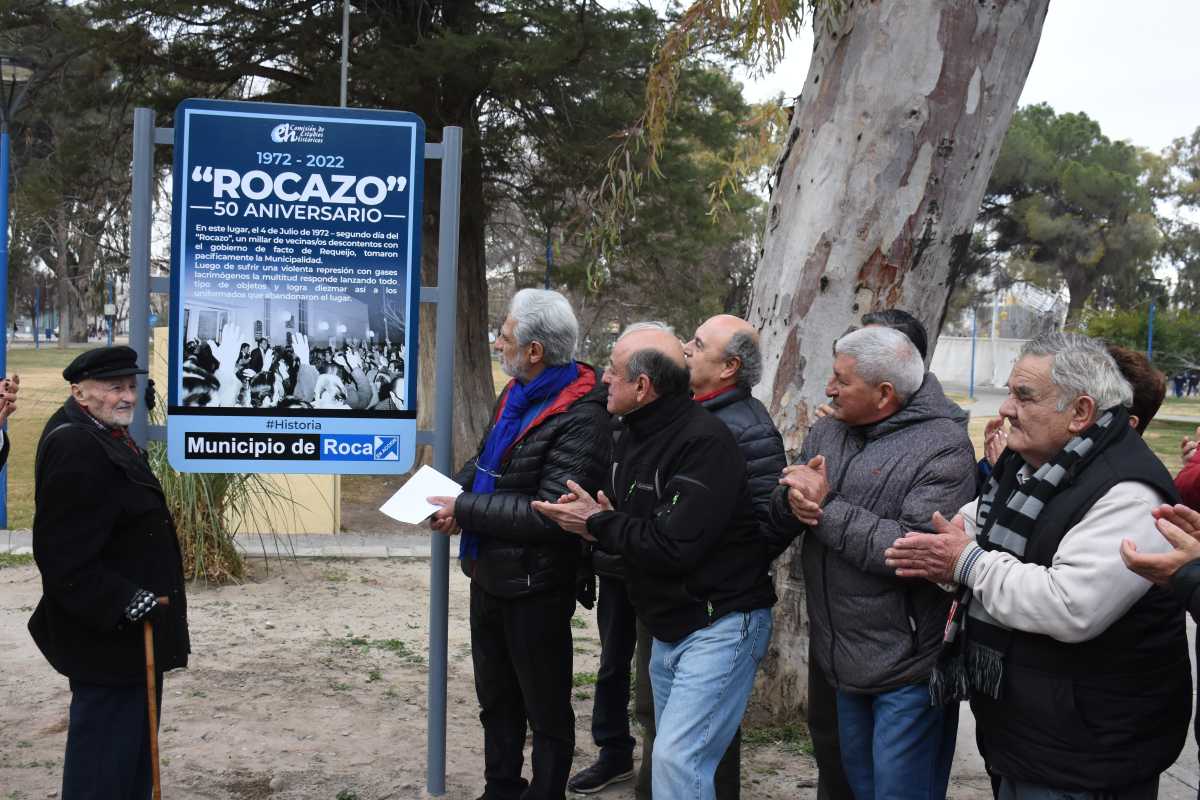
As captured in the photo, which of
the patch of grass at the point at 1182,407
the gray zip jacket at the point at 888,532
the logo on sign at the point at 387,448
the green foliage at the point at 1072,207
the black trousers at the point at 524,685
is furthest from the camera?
the green foliage at the point at 1072,207

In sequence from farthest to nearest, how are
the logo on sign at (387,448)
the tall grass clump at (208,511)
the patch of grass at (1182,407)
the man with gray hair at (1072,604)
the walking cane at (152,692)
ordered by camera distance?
1. the patch of grass at (1182,407)
2. the tall grass clump at (208,511)
3. the logo on sign at (387,448)
4. the walking cane at (152,692)
5. the man with gray hair at (1072,604)

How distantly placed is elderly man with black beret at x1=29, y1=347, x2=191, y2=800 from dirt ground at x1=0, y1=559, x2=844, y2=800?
1.00m

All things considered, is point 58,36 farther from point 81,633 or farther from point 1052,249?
point 1052,249

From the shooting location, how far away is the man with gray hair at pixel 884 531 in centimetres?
323

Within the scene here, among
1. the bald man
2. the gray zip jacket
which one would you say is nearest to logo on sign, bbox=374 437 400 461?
the bald man

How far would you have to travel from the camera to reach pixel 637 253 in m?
14.1

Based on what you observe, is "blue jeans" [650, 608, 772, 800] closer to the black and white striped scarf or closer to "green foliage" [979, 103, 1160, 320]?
the black and white striped scarf

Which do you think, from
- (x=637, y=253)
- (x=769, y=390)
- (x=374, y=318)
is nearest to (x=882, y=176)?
(x=769, y=390)

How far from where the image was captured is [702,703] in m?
3.35

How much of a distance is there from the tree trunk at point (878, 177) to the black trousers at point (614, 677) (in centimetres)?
76

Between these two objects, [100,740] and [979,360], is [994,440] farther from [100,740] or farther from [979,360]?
[979,360]

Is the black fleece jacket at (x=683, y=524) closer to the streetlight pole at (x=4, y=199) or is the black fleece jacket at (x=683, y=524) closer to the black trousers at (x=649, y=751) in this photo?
the black trousers at (x=649, y=751)

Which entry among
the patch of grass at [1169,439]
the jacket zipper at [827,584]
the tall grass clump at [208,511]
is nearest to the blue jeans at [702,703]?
the jacket zipper at [827,584]

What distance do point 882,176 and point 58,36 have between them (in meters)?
10.6
